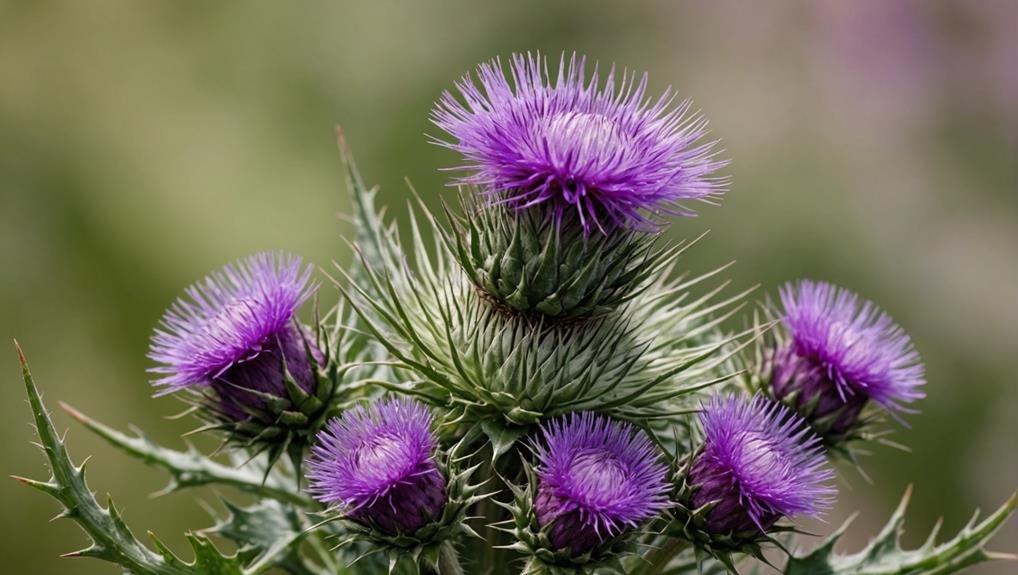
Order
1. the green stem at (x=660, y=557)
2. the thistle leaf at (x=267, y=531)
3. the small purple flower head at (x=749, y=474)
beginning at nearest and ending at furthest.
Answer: the small purple flower head at (x=749, y=474), the green stem at (x=660, y=557), the thistle leaf at (x=267, y=531)

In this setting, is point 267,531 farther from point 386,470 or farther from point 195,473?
point 386,470

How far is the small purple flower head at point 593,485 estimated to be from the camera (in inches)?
75.6

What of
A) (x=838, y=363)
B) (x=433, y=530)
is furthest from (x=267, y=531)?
(x=838, y=363)

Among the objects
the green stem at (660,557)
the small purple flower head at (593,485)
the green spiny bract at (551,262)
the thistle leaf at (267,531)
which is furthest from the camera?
the thistle leaf at (267,531)

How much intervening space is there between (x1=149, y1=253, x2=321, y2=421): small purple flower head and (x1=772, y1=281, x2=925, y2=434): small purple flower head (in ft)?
4.13

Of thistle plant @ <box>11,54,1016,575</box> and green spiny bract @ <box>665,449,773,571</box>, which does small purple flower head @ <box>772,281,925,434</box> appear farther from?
green spiny bract @ <box>665,449,773,571</box>

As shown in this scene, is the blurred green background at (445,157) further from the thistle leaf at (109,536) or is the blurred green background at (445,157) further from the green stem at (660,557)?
the green stem at (660,557)

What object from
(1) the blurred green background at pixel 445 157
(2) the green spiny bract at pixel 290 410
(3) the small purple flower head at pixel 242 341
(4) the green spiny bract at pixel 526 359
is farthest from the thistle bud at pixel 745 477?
(1) the blurred green background at pixel 445 157

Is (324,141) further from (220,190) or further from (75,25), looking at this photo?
(75,25)

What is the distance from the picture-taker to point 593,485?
1.93 m

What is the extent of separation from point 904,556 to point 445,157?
5336 millimetres

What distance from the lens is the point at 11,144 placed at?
671cm

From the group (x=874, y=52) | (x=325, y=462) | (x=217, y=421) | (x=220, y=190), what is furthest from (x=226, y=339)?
(x=874, y=52)

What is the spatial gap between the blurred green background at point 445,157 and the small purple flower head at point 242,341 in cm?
436
